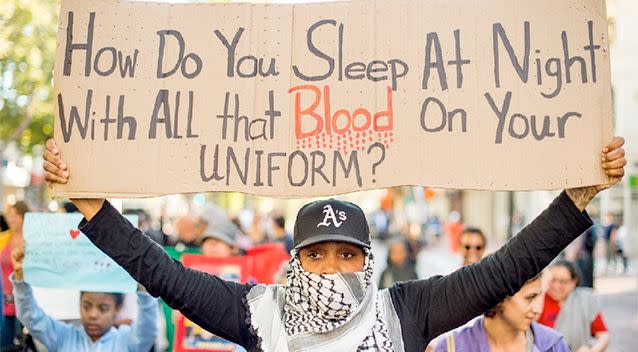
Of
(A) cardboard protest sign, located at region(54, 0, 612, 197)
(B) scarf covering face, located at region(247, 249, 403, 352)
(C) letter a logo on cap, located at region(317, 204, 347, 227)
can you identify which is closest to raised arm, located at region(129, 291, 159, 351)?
(A) cardboard protest sign, located at region(54, 0, 612, 197)

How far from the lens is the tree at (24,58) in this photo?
1148 cm

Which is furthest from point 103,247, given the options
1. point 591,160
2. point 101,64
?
point 591,160

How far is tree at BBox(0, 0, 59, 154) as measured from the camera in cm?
1148

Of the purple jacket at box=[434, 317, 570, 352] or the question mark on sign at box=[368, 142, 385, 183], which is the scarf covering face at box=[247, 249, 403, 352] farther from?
the purple jacket at box=[434, 317, 570, 352]

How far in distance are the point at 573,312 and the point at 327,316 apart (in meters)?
3.50

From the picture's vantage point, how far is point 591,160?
10.5 ft

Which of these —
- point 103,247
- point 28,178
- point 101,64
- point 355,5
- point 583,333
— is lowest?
point 583,333

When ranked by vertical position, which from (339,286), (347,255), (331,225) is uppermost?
(331,225)

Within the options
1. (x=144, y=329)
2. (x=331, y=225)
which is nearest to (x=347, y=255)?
(x=331, y=225)

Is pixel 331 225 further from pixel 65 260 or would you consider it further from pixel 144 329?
pixel 65 260

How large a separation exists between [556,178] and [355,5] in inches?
39.9

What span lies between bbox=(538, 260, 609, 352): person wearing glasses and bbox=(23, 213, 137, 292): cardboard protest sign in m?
2.90

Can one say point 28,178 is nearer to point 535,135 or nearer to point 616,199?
point 616,199

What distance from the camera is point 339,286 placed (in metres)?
3.09
